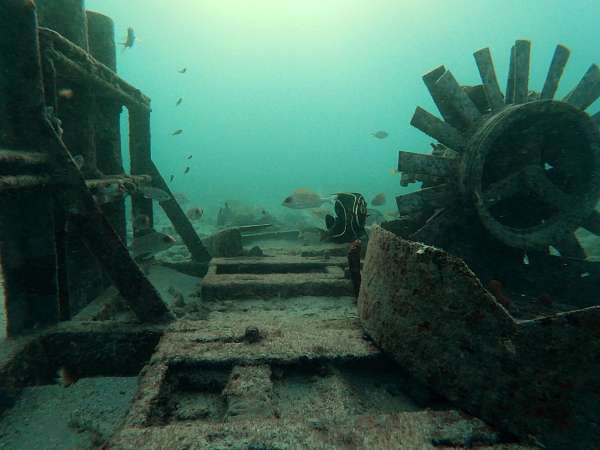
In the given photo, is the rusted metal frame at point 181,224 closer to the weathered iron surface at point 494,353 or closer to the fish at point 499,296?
the fish at point 499,296

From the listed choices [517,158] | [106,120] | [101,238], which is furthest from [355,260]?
[106,120]

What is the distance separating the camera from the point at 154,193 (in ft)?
18.5

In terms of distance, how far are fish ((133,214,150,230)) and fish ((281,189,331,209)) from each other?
12.7ft

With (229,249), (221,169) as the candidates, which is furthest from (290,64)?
(229,249)

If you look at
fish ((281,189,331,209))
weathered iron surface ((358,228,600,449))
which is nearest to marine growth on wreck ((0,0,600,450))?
weathered iron surface ((358,228,600,449))

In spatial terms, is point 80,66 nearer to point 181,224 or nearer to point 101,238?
point 101,238

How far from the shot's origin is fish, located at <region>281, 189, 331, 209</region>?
9134 mm

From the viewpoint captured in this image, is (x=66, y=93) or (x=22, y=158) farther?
(x=66, y=93)

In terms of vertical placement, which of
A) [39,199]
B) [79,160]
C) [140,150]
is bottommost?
[39,199]

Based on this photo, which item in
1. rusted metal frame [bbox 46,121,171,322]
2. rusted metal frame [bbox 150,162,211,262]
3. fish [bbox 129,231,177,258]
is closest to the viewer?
rusted metal frame [bbox 46,121,171,322]

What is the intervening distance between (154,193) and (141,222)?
612mm

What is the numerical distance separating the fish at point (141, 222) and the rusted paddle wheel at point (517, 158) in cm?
425

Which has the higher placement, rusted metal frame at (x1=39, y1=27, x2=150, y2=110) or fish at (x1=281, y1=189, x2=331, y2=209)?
rusted metal frame at (x1=39, y1=27, x2=150, y2=110)

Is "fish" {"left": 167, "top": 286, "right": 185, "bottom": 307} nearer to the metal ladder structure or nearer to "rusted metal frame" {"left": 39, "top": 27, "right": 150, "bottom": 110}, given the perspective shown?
the metal ladder structure
